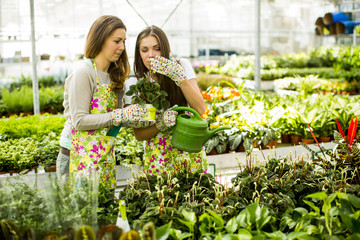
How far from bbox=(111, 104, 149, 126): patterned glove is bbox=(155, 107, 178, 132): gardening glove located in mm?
121

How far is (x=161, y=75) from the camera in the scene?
6.41ft

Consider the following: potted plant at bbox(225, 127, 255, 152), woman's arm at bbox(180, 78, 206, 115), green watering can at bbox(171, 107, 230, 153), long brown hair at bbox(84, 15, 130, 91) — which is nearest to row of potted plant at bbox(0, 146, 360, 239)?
green watering can at bbox(171, 107, 230, 153)

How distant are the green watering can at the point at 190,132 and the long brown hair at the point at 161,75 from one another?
18 centimetres

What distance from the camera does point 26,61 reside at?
6.10 metres

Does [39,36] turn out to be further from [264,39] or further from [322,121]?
[264,39]

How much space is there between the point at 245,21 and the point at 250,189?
1114 cm

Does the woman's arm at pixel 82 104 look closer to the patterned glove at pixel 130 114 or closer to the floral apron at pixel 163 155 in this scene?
the patterned glove at pixel 130 114

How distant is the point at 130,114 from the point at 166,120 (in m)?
0.19

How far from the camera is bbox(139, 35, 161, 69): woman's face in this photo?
1860 mm

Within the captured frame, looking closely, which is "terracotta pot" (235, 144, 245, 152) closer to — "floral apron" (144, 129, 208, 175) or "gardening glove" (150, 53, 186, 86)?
"floral apron" (144, 129, 208, 175)

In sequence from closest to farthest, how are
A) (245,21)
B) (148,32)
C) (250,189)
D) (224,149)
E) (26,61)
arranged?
(250,189) → (148,32) → (224,149) → (26,61) → (245,21)

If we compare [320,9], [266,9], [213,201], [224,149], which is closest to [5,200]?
[213,201]

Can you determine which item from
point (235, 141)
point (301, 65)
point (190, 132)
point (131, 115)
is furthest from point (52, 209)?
point (301, 65)

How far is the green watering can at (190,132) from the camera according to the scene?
176cm
